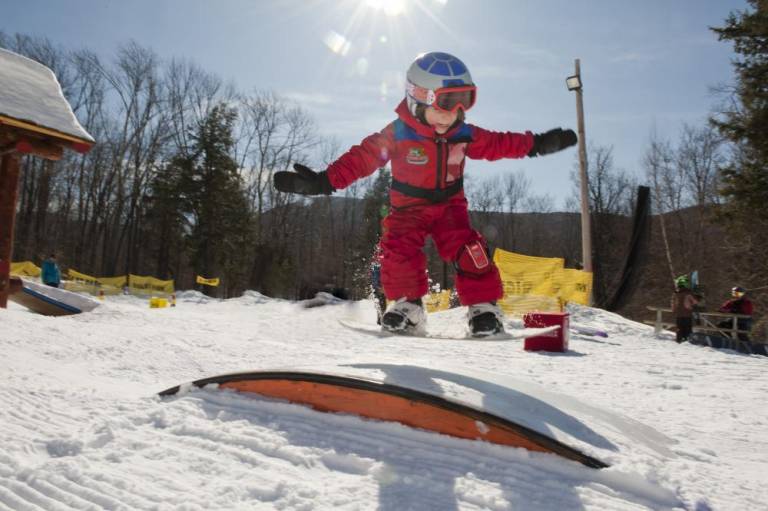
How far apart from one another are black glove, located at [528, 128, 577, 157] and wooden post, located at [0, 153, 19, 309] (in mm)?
8107

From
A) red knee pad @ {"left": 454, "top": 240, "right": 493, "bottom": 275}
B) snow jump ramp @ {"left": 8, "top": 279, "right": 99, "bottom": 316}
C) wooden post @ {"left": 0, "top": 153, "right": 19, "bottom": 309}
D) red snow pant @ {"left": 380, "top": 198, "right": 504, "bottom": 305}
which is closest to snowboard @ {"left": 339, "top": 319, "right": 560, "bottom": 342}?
red snow pant @ {"left": 380, "top": 198, "right": 504, "bottom": 305}

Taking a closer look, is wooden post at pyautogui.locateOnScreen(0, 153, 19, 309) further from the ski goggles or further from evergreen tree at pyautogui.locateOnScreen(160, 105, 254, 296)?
evergreen tree at pyautogui.locateOnScreen(160, 105, 254, 296)

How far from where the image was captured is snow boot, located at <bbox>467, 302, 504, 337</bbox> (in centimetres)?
344

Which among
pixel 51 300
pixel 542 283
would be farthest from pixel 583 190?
pixel 51 300

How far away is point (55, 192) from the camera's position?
31.8 m

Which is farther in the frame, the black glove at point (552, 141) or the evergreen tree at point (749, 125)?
the evergreen tree at point (749, 125)

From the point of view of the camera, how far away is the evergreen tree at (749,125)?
13.3m

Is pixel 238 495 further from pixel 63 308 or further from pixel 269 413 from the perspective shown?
pixel 63 308

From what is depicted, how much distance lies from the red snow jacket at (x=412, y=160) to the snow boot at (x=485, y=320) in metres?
0.86

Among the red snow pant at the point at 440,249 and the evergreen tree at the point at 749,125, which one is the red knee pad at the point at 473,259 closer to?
the red snow pant at the point at 440,249

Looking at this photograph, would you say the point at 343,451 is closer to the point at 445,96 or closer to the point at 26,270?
the point at 445,96

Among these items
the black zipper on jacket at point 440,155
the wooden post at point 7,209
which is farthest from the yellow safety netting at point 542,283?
the wooden post at point 7,209

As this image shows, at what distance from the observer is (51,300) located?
31.1 feet

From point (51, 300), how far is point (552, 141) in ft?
32.5
